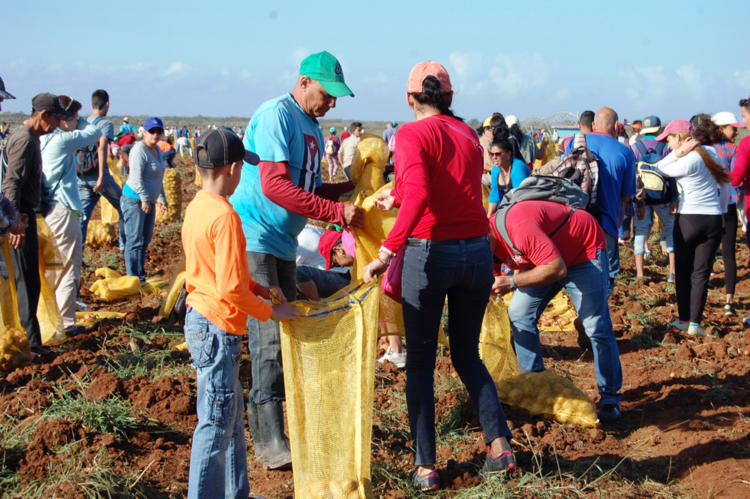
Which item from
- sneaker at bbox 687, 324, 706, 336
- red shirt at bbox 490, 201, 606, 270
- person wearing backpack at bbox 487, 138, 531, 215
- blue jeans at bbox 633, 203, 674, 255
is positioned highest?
person wearing backpack at bbox 487, 138, 531, 215

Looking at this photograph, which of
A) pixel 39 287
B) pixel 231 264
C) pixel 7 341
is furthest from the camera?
pixel 39 287

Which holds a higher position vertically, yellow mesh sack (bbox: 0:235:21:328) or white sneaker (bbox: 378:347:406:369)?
yellow mesh sack (bbox: 0:235:21:328)

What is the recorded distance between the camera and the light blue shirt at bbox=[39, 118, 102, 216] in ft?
17.9

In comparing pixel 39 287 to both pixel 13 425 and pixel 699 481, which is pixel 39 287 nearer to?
pixel 13 425

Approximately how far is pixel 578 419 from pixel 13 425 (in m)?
3.34

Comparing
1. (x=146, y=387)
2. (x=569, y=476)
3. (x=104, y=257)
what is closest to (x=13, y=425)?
(x=146, y=387)

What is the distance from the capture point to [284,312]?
2797 mm

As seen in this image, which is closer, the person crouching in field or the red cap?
the person crouching in field

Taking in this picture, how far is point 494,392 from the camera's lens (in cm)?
318

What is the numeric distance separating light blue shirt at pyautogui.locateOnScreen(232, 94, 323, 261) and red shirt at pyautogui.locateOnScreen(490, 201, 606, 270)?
1198mm

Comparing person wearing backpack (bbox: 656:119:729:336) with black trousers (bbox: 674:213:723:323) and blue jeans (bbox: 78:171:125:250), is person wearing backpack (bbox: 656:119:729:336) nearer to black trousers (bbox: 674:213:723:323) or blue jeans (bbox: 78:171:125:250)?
black trousers (bbox: 674:213:723:323)

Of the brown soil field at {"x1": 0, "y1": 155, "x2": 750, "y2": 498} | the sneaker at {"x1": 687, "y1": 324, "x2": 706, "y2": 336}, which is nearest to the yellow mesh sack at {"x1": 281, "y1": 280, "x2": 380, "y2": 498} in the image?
the brown soil field at {"x1": 0, "y1": 155, "x2": 750, "y2": 498}

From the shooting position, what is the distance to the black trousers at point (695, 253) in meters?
5.85

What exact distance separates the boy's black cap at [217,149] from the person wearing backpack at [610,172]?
3362 millimetres
